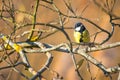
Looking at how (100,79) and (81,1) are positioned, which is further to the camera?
(81,1)

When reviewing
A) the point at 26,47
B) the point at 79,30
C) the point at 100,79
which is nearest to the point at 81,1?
the point at 100,79

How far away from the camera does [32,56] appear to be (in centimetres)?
760

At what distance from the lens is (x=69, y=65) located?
7508 mm

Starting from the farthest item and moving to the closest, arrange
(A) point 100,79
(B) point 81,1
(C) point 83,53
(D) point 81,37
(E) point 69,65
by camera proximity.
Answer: (E) point 69,65
(B) point 81,1
(A) point 100,79
(D) point 81,37
(C) point 83,53

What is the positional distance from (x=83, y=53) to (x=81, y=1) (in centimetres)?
499

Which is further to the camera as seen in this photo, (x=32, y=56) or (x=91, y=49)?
(x=32, y=56)

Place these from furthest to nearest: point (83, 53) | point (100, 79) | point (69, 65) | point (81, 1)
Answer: point (69, 65)
point (81, 1)
point (100, 79)
point (83, 53)

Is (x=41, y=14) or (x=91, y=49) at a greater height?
(x=91, y=49)

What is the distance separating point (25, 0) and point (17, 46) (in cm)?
524

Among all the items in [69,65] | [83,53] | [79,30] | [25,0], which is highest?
[83,53]

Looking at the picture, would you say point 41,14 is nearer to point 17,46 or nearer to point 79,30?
point 79,30

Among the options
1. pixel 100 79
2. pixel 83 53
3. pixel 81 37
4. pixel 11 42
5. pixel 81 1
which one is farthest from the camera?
pixel 81 1

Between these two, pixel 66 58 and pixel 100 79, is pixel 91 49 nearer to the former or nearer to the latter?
pixel 100 79

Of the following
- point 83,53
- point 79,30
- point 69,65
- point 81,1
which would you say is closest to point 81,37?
point 79,30
